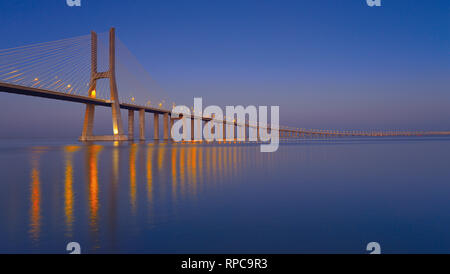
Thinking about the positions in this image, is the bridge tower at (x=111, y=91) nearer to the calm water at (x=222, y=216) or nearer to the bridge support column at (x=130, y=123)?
the bridge support column at (x=130, y=123)

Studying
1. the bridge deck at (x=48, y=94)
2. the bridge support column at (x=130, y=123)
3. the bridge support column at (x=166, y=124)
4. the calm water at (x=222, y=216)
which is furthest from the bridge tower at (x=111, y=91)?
the calm water at (x=222, y=216)

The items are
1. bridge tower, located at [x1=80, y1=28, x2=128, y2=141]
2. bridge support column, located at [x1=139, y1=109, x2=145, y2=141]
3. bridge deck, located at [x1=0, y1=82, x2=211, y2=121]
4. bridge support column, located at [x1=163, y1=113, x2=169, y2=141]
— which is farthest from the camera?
bridge support column, located at [x1=163, y1=113, x2=169, y2=141]

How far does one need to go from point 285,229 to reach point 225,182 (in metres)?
6.99

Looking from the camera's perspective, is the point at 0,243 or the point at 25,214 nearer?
the point at 0,243

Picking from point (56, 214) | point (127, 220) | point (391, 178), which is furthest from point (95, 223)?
point (391, 178)

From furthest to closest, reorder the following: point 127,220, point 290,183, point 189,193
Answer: point 290,183
point 189,193
point 127,220

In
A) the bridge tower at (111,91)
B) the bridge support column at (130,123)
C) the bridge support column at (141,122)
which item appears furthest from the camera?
the bridge support column at (130,123)

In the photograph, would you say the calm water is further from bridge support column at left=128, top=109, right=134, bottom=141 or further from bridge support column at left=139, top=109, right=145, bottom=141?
bridge support column at left=128, top=109, right=134, bottom=141

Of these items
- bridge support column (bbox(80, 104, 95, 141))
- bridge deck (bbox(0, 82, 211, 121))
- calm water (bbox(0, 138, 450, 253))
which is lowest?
calm water (bbox(0, 138, 450, 253))

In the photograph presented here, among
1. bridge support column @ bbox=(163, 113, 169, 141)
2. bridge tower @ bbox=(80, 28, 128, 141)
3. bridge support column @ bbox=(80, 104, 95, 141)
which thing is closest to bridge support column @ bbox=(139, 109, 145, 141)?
bridge support column @ bbox=(163, 113, 169, 141)

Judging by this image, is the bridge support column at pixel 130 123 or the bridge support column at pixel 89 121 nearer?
the bridge support column at pixel 89 121

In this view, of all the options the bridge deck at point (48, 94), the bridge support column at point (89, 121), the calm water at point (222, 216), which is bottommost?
the calm water at point (222, 216)
